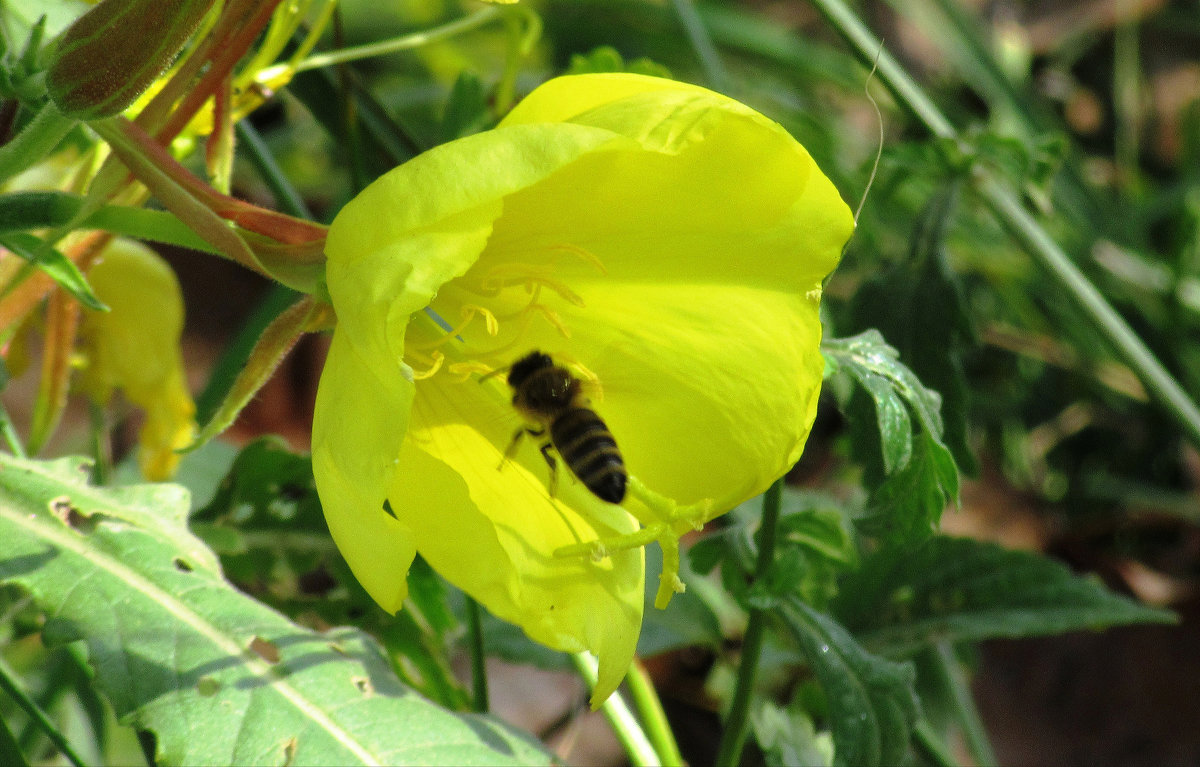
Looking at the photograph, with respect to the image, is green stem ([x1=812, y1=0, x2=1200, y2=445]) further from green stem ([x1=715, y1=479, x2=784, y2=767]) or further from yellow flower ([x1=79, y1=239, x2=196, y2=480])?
yellow flower ([x1=79, y1=239, x2=196, y2=480])

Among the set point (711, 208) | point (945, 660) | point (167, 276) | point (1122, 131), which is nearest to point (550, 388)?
point (711, 208)

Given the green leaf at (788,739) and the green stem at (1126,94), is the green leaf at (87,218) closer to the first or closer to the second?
the green leaf at (788,739)

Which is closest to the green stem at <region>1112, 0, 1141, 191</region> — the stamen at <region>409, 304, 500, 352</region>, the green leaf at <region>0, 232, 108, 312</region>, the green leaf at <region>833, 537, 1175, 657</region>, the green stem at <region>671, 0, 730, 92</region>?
the green stem at <region>671, 0, 730, 92</region>

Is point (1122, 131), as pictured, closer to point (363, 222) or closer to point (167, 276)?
point (167, 276)

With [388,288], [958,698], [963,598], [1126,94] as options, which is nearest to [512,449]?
[388,288]

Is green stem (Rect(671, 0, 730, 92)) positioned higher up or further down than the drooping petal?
further down

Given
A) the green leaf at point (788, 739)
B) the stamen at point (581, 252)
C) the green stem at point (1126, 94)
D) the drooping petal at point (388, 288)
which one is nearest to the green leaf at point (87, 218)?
the drooping petal at point (388, 288)
